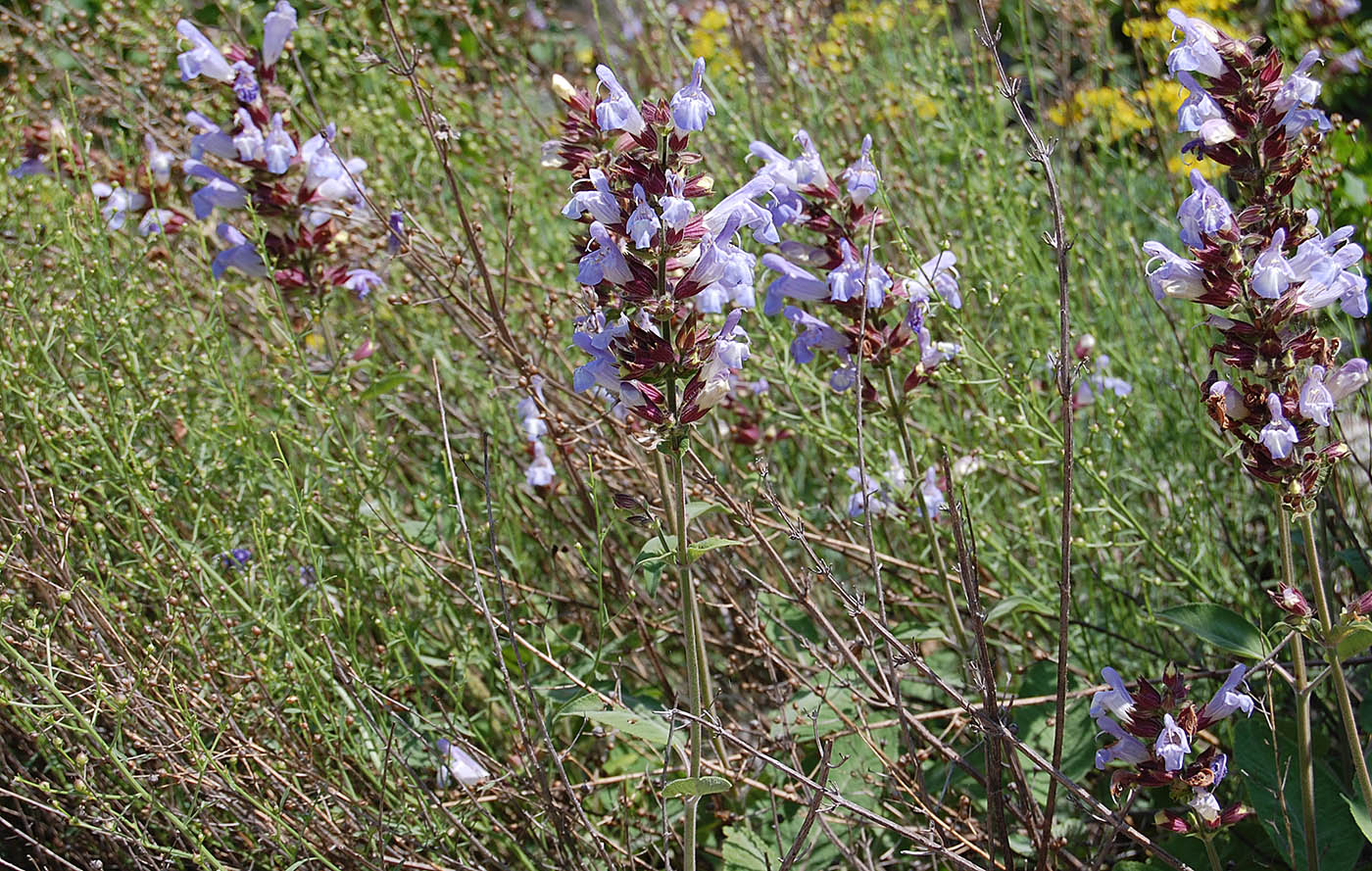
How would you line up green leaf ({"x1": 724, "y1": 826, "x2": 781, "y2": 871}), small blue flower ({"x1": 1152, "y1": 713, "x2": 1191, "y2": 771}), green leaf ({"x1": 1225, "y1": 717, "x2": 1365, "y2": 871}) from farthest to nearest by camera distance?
green leaf ({"x1": 724, "y1": 826, "x2": 781, "y2": 871}), green leaf ({"x1": 1225, "y1": 717, "x2": 1365, "y2": 871}), small blue flower ({"x1": 1152, "y1": 713, "x2": 1191, "y2": 771})

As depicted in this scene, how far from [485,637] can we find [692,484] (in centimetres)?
61

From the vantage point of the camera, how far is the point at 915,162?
3699mm

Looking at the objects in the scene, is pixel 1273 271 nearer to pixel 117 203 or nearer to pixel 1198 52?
pixel 1198 52

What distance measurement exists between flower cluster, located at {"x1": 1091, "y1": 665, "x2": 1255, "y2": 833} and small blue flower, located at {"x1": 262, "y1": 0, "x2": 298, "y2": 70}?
234cm

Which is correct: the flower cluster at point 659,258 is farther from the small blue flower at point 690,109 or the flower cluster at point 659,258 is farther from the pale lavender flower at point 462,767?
the pale lavender flower at point 462,767

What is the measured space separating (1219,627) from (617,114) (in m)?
1.20

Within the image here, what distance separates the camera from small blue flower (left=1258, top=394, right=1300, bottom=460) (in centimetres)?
155

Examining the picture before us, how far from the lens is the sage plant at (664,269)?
61.3 inches

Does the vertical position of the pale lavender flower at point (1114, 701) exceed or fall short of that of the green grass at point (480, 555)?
it exceeds it

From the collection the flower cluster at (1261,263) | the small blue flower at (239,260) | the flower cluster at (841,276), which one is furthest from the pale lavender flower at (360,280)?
the flower cluster at (1261,263)

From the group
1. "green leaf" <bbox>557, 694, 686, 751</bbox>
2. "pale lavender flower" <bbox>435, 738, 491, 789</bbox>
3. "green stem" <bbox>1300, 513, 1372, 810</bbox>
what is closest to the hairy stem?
"green stem" <bbox>1300, 513, 1372, 810</bbox>

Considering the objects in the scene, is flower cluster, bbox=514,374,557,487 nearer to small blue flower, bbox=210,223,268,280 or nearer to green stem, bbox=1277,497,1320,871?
small blue flower, bbox=210,223,268,280

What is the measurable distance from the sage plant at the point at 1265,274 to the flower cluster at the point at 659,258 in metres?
0.64

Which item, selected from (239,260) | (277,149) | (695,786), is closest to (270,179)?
(277,149)
